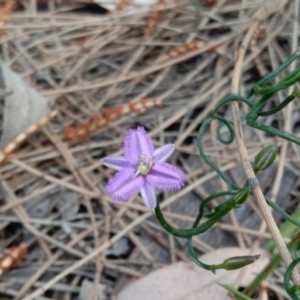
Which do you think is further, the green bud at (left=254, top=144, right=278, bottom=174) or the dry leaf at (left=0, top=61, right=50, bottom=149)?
the dry leaf at (left=0, top=61, right=50, bottom=149)

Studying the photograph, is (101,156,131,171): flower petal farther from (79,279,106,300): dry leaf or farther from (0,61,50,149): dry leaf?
(0,61,50,149): dry leaf

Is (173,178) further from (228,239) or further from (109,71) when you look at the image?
(109,71)

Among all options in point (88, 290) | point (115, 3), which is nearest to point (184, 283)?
point (88, 290)

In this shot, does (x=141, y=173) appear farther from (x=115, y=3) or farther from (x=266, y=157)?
(x=115, y=3)

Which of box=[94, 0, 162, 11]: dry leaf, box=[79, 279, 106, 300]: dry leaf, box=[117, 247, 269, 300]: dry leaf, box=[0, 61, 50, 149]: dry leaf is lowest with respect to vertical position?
box=[79, 279, 106, 300]: dry leaf

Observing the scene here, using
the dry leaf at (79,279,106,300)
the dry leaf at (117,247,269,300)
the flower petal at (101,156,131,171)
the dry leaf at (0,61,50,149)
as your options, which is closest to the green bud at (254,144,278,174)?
the flower petal at (101,156,131,171)

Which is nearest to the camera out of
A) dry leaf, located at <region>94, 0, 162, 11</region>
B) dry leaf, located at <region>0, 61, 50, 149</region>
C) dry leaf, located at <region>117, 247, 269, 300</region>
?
dry leaf, located at <region>117, 247, 269, 300</region>

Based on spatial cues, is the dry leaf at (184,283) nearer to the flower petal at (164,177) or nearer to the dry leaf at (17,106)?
the dry leaf at (17,106)

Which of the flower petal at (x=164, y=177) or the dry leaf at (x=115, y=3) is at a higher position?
the flower petal at (x=164, y=177)

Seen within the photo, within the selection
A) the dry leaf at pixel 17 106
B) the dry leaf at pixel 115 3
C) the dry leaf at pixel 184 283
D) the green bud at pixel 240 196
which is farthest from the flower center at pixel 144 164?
the dry leaf at pixel 115 3
